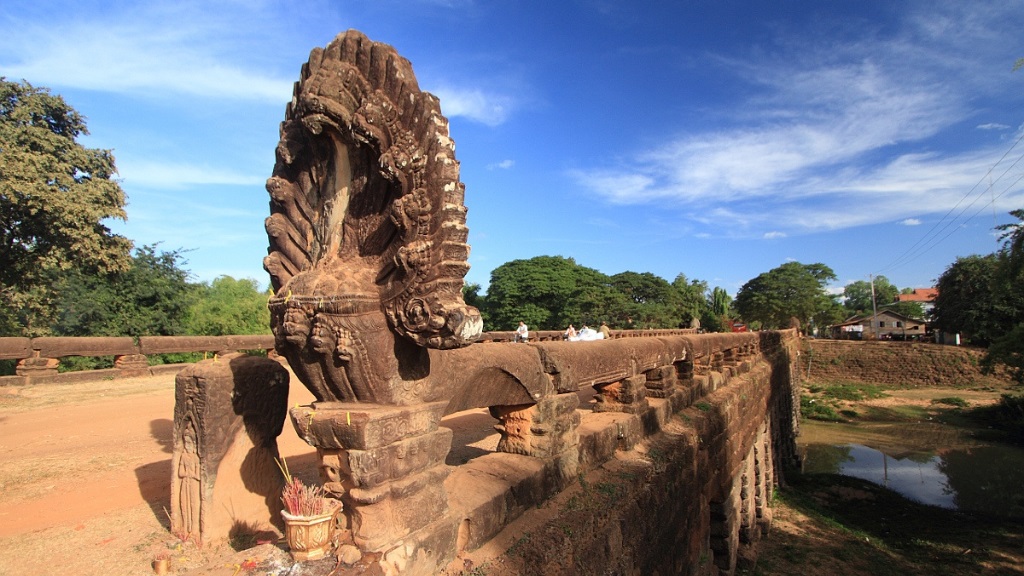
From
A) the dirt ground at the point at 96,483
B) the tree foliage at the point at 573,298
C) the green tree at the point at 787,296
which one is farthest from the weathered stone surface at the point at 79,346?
the green tree at the point at 787,296

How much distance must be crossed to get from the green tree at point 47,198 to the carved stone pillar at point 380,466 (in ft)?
45.8

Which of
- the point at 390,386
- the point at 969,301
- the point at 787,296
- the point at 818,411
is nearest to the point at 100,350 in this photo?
the point at 390,386

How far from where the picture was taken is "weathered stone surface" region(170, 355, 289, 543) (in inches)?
125

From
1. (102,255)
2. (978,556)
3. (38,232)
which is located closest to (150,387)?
(102,255)

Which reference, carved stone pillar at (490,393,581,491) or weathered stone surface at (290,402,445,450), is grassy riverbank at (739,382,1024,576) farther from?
weathered stone surface at (290,402,445,450)

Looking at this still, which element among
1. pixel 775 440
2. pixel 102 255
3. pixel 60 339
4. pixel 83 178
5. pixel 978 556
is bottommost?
pixel 978 556

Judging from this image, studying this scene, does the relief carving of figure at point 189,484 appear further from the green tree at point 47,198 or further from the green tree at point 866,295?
the green tree at point 866,295

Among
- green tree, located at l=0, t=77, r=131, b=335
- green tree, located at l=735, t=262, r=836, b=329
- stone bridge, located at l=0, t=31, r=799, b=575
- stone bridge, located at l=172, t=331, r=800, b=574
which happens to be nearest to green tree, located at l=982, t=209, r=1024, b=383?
stone bridge, located at l=172, t=331, r=800, b=574

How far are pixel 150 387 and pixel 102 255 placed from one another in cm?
544

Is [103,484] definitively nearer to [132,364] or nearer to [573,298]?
[132,364]

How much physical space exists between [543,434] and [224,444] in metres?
1.92

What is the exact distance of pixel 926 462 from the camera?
57.4ft

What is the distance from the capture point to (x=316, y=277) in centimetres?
235

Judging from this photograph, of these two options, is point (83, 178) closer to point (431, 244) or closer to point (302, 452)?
point (302, 452)
